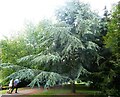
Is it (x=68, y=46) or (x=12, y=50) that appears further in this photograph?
(x=12, y=50)

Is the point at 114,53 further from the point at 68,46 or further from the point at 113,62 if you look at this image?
the point at 68,46

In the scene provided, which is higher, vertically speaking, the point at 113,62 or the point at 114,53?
the point at 114,53

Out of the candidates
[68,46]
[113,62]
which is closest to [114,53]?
[113,62]

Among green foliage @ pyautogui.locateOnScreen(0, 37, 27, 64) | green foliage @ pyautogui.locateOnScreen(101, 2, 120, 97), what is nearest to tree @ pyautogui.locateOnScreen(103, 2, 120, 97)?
green foliage @ pyautogui.locateOnScreen(101, 2, 120, 97)

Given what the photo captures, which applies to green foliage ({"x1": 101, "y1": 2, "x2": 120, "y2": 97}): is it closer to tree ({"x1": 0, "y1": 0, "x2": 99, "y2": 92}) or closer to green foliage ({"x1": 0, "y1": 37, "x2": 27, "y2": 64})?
tree ({"x1": 0, "y1": 0, "x2": 99, "y2": 92})

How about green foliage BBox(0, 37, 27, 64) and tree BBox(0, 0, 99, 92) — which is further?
green foliage BBox(0, 37, 27, 64)

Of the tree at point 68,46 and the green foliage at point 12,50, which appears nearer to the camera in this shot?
the tree at point 68,46

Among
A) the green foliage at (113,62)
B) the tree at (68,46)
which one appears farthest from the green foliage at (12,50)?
the green foliage at (113,62)

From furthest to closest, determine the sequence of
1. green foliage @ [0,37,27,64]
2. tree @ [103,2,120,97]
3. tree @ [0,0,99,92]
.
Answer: green foliage @ [0,37,27,64] → tree @ [0,0,99,92] → tree @ [103,2,120,97]

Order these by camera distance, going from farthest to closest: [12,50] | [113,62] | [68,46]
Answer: [12,50]
[68,46]
[113,62]

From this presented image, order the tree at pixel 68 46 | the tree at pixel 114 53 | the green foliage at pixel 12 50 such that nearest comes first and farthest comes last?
1. the tree at pixel 114 53
2. the tree at pixel 68 46
3. the green foliage at pixel 12 50

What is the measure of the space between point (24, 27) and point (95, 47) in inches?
59.4

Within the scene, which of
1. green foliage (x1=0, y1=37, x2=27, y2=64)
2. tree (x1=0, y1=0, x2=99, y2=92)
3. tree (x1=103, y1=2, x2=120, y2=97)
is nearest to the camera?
tree (x1=103, y1=2, x2=120, y2=97)

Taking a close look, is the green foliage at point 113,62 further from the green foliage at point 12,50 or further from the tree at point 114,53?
the green foliage at point 12,50
